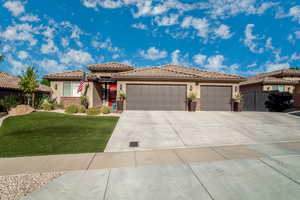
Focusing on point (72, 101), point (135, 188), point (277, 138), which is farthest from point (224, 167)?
point (72, 101)

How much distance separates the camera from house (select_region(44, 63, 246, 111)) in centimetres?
1477

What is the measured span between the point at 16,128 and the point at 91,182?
7871mm

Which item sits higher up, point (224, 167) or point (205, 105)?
point (205, 105)

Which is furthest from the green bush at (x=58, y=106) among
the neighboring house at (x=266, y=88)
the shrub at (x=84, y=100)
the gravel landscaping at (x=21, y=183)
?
the neighboring house at (x=266, y=88)

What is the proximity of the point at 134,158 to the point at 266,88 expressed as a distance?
82.0 feet

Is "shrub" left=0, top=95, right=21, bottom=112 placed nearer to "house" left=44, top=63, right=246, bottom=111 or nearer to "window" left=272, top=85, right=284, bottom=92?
"house" left=44, top=63, right=246, bottom=111

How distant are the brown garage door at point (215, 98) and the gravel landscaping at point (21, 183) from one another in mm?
14750

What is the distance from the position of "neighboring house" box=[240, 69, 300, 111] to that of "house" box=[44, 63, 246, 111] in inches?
200

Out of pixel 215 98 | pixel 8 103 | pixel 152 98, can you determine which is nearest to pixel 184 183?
pixel 152 98

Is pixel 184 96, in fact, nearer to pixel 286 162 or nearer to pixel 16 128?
pixel 286 162

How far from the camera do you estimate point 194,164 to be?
13.9ft

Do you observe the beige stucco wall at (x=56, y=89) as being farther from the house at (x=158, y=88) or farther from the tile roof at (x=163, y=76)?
the tile roof at (x=163, y=76)

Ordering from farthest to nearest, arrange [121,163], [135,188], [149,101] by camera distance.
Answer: [149,101], [121,163], [135,188]

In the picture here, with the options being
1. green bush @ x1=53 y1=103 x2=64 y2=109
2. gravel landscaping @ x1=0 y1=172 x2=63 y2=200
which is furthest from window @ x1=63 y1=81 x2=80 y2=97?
gravel landscaping @ x1=0 y1=172 x2=63 y2=200
